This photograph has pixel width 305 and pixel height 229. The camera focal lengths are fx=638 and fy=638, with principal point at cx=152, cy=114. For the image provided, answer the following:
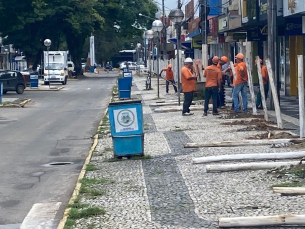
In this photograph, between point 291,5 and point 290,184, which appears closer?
point 290,184

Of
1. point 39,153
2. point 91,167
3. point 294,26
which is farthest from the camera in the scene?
point 294,26

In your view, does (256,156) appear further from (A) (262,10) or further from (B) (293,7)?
(A) (262,10)

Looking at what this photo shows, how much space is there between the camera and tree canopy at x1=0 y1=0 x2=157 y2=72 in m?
43.4

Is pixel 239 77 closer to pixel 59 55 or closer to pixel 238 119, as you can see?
pixel 238 119

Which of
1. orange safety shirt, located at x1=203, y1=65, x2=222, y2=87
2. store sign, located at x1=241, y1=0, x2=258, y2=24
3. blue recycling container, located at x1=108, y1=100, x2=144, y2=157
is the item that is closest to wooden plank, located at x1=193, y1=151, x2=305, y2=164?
blue recycling container, located at x1=108, y1=100, x2=144, y2=157

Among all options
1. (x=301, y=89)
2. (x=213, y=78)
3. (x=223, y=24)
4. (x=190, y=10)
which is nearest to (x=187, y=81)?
(x=213, y=78)

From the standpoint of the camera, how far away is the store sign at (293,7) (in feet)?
59.3

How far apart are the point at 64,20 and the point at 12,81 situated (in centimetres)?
2587

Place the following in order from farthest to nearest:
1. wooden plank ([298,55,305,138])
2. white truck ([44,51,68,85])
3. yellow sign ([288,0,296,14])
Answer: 1. white truck ([44,51,68,85])
2. yellow sign ([288,0,296,14])
3. wooden plank ([298,55,305,138])

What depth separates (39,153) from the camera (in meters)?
14.3

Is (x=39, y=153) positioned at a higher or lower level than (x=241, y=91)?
lower

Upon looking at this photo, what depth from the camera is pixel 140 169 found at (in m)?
11.1

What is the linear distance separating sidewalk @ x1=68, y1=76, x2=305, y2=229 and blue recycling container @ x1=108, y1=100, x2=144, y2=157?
1.13 feet

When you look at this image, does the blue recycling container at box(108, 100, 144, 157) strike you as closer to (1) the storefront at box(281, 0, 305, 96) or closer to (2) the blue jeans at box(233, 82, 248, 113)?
(2) the blue jeans at box(233, 82, 248, 113)
